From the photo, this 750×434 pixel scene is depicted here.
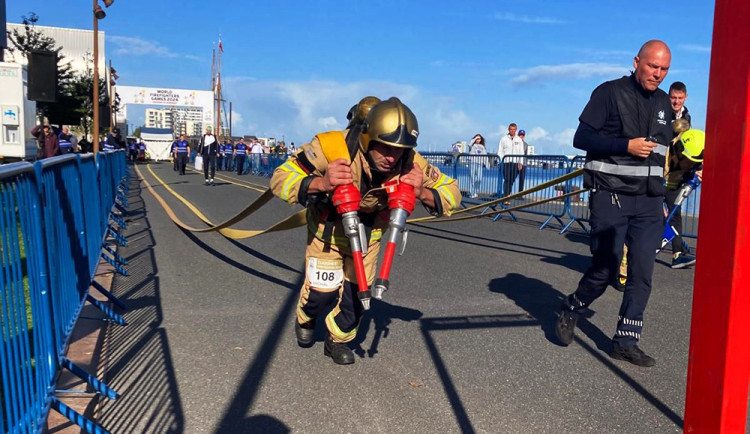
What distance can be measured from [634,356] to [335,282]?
201 cm

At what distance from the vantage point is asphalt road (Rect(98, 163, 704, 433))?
3328 millimetres

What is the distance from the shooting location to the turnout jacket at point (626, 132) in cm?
423

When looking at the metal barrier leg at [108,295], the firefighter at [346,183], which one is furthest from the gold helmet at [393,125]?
the metal barrier leg at [108,295]

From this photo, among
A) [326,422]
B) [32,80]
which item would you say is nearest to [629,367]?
[326,422]

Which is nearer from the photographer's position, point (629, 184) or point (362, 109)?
point (362, 109)

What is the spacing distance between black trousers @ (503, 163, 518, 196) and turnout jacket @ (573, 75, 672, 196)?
8.86 metres

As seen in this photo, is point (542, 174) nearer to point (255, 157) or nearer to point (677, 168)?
point (677, 168)

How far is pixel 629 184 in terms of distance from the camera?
4238mm

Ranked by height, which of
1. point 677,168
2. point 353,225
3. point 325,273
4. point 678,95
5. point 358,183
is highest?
point 678,95

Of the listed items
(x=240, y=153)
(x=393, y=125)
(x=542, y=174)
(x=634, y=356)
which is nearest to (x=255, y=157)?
(x=240, y=153)

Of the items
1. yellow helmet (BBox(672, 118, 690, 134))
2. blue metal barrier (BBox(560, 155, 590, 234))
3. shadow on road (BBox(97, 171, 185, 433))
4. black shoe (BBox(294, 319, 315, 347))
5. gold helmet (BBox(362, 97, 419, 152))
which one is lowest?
shadow on road (BBox(97, 171, 185, 433))

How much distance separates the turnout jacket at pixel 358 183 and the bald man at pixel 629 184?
3.73 ft

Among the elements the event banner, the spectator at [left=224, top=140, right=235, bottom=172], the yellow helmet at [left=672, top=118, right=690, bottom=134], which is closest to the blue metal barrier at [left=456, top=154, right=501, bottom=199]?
the yellow helmet at [left=672, top=118, right=690, bottom=134]

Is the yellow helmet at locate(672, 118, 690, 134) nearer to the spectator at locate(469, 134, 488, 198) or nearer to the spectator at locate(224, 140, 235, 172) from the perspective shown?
the spectator at locate(469, 134, 488, 198)
